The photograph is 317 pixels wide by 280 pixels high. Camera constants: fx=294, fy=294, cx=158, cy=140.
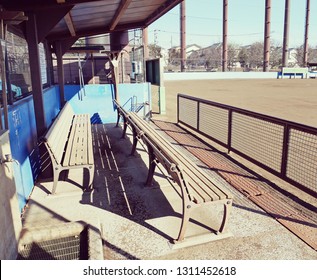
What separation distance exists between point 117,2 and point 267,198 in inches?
193

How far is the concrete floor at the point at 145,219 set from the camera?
314 centimetres

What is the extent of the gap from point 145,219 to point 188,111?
551cm

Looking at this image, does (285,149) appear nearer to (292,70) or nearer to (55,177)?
(55,177)

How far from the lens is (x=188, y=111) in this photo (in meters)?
8.88

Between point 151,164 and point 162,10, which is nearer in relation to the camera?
point 151,164

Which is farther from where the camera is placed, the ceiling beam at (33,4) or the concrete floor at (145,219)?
the ceiling beam at (33,4)

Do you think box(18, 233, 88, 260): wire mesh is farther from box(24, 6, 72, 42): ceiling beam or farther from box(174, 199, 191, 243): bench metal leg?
box(24, 6, 72, 42): ceiling beam

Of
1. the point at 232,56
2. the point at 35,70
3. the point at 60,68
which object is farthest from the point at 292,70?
the point at 35,70

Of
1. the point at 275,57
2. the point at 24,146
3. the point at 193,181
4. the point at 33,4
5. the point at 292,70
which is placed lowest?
the point at 193,181

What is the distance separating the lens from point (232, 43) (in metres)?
95.9

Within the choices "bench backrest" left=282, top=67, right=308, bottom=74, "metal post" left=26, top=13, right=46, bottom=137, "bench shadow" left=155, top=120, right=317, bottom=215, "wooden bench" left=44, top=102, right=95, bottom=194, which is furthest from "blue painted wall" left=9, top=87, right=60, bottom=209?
"bench backrest" left=282, top=67, right=308, bottom=74

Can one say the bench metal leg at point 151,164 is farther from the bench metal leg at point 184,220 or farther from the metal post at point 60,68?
the metal post at point 60,68

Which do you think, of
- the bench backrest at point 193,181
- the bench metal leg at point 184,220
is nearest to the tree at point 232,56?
the bench backrest at point 193,181
